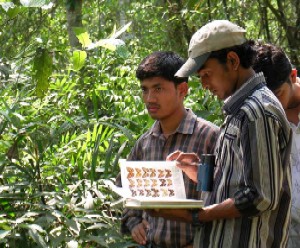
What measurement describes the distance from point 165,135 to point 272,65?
0.57 m

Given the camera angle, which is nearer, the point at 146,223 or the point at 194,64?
the point at 194,64

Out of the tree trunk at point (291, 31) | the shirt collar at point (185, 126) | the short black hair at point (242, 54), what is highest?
the tree trunk at point (291, 31)

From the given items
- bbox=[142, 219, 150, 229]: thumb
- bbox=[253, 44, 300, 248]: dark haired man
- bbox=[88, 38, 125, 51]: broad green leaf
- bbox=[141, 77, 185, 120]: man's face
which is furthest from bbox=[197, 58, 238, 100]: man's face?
bbox=[88, 38, 125, 51]: broad green leaf

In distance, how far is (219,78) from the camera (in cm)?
279

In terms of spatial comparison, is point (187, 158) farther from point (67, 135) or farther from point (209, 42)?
point (67, 135)

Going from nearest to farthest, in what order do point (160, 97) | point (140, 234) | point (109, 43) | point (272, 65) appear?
point (272, 65) → point (140, 234) → point (160, 97) → point (109, 43)

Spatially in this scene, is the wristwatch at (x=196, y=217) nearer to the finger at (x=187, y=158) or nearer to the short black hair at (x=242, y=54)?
the finger at (x=187, y=158)

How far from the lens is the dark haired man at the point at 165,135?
330 cm

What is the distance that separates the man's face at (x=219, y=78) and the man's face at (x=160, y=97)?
756mm

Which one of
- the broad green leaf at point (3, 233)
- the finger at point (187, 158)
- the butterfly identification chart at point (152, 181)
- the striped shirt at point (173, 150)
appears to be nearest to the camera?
the butterfly identification chart at point (152, 181)

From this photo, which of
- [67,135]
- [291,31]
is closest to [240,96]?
[67,135]

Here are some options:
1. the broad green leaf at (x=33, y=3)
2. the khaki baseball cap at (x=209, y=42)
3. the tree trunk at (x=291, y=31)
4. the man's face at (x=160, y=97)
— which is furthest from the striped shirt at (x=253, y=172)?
the tree trunk at (x=291, y=31)

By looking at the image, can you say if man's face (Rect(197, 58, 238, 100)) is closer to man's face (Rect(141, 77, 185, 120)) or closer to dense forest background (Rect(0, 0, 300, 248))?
man's face (Rect(141, 77, 185, 120))

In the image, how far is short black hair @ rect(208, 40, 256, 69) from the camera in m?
2.82
